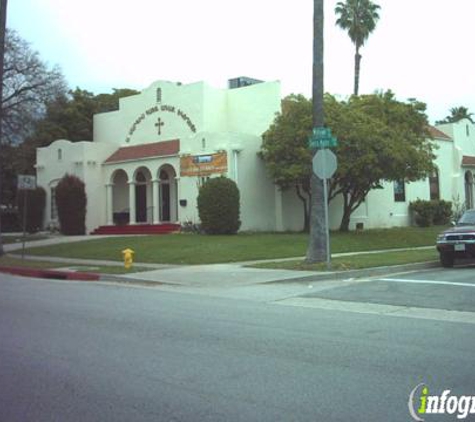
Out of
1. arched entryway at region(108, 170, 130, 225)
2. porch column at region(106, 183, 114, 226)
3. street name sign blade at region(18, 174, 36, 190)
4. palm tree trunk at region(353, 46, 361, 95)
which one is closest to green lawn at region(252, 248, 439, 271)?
street name sign blade at region(18, 174, 36, 190)

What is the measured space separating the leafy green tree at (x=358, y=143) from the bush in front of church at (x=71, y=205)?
34.7 ft

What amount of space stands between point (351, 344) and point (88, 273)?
37.4 feet

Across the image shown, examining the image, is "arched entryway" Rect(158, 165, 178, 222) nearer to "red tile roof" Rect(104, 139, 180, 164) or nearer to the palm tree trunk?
"red tile roof" Rect(104, 139, 180, 164)

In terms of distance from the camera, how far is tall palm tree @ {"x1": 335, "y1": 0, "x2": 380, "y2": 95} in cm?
4656

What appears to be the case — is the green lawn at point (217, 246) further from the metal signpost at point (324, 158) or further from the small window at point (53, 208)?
the small window at point (53, 208)

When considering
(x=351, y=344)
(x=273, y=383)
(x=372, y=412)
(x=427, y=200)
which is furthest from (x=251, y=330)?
(x=427, y=200)

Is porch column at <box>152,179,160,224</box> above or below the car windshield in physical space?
above

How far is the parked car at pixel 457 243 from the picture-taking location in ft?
58.0

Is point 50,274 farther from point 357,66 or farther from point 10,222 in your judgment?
point 357,66

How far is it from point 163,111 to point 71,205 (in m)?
7.25

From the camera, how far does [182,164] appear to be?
31.6 metres

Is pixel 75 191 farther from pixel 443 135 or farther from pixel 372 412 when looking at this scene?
pixel 372 412

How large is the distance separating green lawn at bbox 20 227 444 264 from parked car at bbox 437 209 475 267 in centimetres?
523

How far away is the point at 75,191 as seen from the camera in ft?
111
